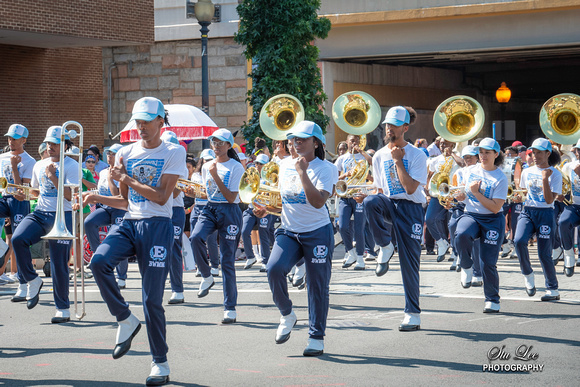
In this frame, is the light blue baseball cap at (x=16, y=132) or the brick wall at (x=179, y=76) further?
the brick wall at (x=179, y=76)

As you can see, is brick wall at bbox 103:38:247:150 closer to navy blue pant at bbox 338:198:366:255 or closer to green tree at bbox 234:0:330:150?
green tree at bbox 234:0:330:150

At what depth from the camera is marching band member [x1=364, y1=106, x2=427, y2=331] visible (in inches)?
346

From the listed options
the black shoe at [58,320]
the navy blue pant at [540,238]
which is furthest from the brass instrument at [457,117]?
the black shoe at [58,320]

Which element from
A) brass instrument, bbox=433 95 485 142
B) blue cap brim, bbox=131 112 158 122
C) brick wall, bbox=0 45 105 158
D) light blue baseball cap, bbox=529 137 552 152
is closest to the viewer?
blue cap brim, bbox=131 112 158 122

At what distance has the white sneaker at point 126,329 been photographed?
6980 millimetres

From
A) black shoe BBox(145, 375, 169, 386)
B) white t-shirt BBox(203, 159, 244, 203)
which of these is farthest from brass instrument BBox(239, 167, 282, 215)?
black shoe BBox(145, 375, 169, 386)

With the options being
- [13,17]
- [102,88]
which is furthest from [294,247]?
[102,88]

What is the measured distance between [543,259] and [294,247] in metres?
4.24

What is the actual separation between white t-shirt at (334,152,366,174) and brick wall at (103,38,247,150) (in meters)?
9.26

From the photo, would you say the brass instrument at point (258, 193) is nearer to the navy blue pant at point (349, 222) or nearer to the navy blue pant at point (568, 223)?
the navy blue pant at point (349, 222)

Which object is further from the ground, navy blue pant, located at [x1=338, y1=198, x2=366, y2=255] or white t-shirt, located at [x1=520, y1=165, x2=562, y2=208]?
white t-shirt, located at [x1=520, y1=165, x2=562, y2=208]

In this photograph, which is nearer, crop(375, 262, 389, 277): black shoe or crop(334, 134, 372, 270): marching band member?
crop(375, 262, 389, 277): black shoe

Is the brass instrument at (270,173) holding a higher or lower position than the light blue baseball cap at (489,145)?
lower

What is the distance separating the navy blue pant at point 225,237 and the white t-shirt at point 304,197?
6.50 ft
